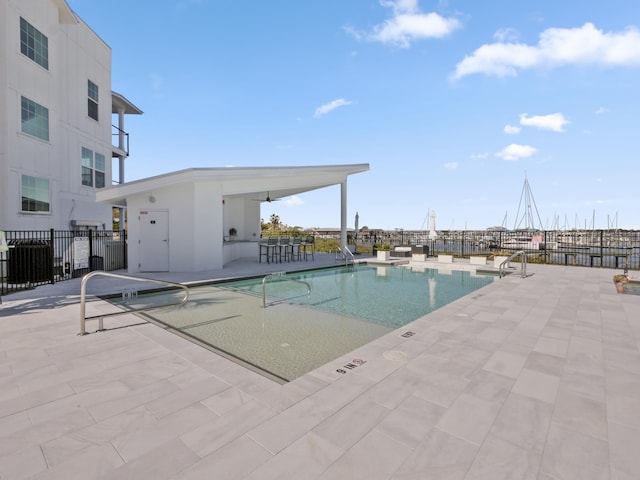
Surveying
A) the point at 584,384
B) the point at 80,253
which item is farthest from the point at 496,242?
the point at 80,253

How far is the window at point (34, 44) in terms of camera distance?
37.5 ft

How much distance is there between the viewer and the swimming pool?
4.20 metres

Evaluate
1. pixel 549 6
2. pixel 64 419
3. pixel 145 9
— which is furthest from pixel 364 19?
pixel 64 419

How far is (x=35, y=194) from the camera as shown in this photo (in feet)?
39.2

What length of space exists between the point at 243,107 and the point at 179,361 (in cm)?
1697

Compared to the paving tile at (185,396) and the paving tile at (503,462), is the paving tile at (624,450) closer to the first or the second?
the paving tile at (503,462)

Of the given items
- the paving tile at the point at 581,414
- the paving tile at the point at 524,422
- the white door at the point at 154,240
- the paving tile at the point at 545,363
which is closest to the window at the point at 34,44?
the white door at the point at 154,240

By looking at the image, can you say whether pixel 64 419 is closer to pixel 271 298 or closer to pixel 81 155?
pixel 271 298

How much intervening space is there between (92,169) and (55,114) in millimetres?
Answer: 3481

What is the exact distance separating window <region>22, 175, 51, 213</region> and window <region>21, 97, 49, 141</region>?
176cm

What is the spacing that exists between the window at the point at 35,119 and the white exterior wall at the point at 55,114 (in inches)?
7.5

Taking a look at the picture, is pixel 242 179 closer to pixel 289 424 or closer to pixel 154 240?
pixel 154 240

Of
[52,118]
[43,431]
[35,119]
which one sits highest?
[52,118]

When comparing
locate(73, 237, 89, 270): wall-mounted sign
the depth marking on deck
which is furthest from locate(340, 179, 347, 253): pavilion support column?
the depth marking on deck
